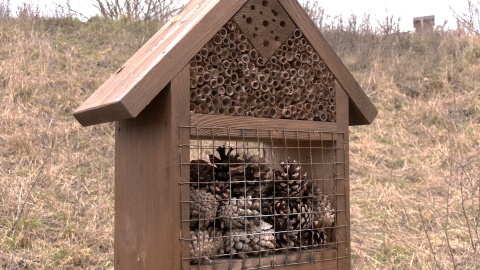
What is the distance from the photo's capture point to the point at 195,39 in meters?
1.87

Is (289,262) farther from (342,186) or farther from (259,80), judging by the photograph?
(259,80)

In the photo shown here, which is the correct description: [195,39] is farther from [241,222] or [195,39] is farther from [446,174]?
[446,174]

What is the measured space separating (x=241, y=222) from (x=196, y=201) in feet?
0.73

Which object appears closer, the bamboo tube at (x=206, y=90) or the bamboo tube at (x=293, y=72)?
the bamboo tube at (x=206, y=90)

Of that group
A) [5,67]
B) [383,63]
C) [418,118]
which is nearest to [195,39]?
[5,67]

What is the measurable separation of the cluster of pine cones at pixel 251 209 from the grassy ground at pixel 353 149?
63.5 inches

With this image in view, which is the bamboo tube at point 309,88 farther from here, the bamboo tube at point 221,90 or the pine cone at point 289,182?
the bamboo tube at point 221,90

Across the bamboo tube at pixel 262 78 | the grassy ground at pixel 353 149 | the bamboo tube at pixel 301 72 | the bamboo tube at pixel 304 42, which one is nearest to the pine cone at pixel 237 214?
the bamboo tube at pixel 262 78

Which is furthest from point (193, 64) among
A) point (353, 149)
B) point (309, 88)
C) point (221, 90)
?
point (353, 149)

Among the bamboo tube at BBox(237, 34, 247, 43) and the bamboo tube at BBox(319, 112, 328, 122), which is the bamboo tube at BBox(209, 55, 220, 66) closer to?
the bamboo tube at BBox(237, 34, 247, 43)

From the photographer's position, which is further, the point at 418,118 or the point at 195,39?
the point at 418,118

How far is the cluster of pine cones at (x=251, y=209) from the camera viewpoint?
6.23 ft

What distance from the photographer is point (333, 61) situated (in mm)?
2285

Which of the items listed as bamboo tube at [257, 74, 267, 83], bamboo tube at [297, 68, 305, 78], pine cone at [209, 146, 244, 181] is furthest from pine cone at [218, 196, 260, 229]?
bamboo tube at [297, 68, 305, 78]
